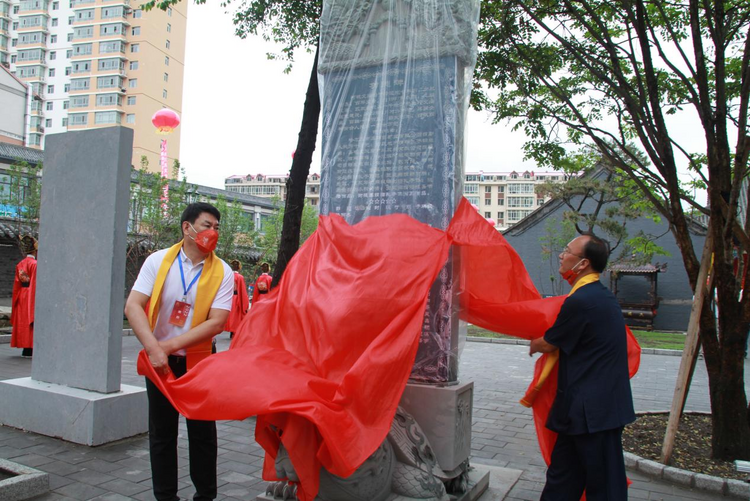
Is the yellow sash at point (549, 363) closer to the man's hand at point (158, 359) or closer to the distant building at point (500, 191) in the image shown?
the man's hand at point (158, 359)

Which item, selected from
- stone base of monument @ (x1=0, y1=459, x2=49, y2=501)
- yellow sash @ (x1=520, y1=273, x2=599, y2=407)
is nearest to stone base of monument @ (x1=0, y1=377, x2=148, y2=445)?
stone base of monument @ (x1=0, y1=459, x2=49, y2=501)

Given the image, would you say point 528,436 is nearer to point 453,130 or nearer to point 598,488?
point 598,488

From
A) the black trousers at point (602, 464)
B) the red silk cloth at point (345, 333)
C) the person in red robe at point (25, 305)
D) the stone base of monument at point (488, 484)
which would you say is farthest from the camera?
the person in red robe at point (25, 305)

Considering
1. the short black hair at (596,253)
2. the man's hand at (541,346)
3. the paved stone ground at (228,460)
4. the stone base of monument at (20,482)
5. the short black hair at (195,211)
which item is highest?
the short black hair at (195,211)

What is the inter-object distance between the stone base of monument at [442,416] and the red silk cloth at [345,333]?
0.49 meters

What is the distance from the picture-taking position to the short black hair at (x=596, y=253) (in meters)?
3.26

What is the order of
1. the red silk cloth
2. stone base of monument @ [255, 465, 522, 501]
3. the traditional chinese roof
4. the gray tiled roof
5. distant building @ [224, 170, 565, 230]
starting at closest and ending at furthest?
the red silk cloth, stone base of monument @ [255, 465, 522, 501], the gray tiled roof, the traditional chinese roof, distant building @ [224, 170, 565, 230]

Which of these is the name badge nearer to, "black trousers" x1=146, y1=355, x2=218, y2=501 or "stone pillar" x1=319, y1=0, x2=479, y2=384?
"black trousers" x1=146, y1=355, x2=218, y2=501

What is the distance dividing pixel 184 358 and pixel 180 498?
38.8 inches

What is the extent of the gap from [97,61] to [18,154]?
40.7m

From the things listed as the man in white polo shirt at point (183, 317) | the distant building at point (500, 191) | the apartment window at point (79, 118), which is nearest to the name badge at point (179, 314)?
the man in white polo shirt at point (183, 317)

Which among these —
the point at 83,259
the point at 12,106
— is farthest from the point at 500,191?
the point at 83,259

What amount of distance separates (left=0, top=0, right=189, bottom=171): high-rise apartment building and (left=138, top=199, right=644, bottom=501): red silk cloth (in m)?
56.4

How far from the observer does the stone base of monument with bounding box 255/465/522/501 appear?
366 cm
